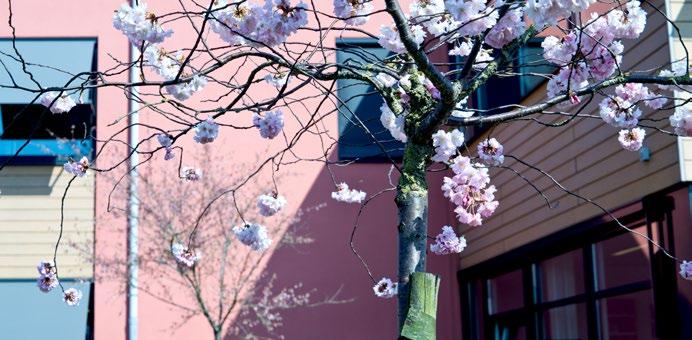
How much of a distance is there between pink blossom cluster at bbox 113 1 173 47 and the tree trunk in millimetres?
1247

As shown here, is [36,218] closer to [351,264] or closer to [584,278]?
[351,264]

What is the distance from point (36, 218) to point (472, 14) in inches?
411

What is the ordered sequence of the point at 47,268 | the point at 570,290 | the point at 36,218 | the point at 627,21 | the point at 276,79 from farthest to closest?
the point at 36,218 → the point at 570,290 → the point at 47,268 → the point at 276,79 → the point at 627,21

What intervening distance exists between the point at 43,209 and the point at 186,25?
2.87 meters

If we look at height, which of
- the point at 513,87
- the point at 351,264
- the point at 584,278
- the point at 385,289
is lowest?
the point at 385,289

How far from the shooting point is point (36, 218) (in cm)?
1422

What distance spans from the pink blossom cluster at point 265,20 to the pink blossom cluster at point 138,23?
0.97 feet

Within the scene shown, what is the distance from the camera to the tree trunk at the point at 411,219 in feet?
15.9

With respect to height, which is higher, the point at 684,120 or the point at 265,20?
the point at 265,20

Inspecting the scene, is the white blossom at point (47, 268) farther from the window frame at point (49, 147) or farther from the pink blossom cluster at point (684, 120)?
the window frame at point (49, 147)

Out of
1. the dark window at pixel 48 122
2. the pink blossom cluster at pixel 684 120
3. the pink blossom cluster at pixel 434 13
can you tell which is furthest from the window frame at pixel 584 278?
the dark window at pixel 48 122

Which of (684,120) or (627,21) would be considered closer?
(627,21)

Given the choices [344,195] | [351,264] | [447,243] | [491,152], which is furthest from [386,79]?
[351,264]

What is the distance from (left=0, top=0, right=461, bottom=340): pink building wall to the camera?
1397 cm
